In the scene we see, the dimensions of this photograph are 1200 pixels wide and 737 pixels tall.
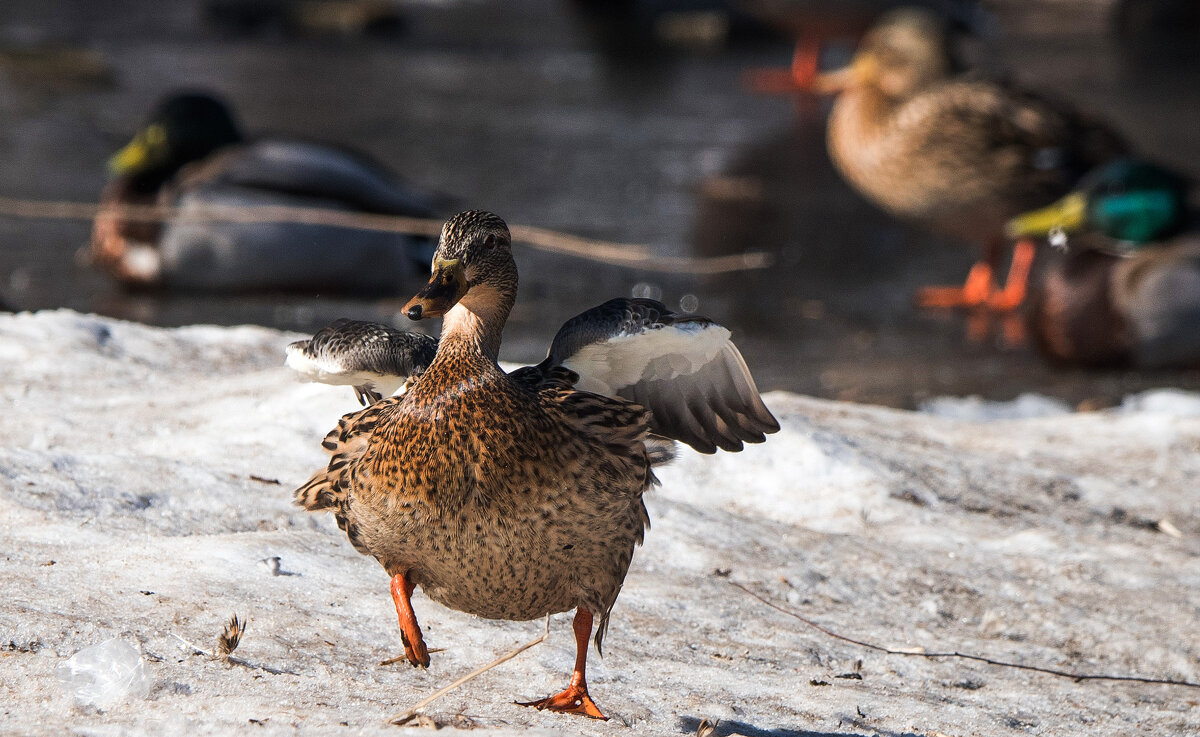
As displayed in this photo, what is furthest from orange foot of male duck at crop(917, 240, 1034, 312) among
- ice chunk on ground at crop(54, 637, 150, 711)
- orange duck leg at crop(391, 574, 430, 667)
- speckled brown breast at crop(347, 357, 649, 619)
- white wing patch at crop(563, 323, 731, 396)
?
ice chunk on ground at crop(54, 637, 150, 711)

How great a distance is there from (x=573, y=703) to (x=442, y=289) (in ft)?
2.79

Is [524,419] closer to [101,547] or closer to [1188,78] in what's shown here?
[101,547]

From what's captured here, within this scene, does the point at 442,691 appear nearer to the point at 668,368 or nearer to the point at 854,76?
the point at 668,368

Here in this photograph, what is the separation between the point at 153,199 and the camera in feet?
27.4

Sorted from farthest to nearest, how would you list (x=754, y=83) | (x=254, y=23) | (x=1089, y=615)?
1. (x=254, y=23)
2. (x=754, y=83)
3. (x=1089, y=615)

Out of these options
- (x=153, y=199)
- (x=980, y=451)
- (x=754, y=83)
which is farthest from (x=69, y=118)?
(x=980, y=451)

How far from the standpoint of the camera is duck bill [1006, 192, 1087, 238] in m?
7.80

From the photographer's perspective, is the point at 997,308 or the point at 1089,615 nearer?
the point at 1089,615

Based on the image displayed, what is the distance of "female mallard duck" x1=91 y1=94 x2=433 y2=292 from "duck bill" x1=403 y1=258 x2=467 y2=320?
205 inches

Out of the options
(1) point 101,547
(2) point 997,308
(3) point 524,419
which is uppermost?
(3) point 524,419

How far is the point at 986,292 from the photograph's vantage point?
830 cm

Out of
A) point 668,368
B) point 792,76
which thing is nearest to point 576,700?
point 668,368

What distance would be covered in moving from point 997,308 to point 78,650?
643 cm

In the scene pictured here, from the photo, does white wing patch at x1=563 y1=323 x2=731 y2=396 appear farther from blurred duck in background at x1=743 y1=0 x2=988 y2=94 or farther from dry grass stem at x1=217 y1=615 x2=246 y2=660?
blurred duck in background at x1=743 y1=0 x2=988 y2=94
